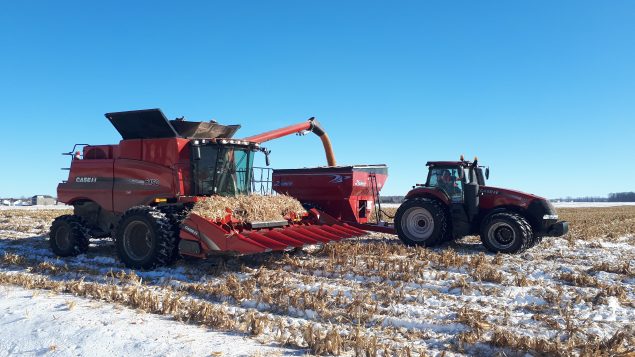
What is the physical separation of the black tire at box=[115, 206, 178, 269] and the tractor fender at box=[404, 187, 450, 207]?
568cm

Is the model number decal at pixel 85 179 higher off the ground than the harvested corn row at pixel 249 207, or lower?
A: higher

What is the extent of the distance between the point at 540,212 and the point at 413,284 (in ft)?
15.1

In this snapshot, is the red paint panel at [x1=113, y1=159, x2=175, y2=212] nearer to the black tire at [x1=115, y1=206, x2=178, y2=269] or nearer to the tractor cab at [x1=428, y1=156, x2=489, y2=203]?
the black tire at [x1=115, y1=206, x2=178, y2=269]

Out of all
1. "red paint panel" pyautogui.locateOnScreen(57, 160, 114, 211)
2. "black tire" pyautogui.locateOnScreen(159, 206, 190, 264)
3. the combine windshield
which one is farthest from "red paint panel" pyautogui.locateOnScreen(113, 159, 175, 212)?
the combine windshield

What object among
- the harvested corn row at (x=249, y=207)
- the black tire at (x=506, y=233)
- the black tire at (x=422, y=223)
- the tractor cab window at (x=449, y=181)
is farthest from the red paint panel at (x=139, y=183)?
the black tire at (x=506, y=233)

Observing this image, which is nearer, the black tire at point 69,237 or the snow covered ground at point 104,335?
the snow covered ground at point 104,335

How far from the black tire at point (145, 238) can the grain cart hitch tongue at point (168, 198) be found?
16mm

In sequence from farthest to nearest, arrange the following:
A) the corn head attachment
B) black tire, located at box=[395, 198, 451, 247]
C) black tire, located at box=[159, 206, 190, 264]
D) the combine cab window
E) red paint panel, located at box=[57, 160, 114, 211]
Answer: black tire, located at box=[395, 198, 451, 247] → red paint panel, located at box=[57, 160, 114, 211] → the combine cab window → black tire, located at box=[159, 206, 190, 264] → the corn head attachment

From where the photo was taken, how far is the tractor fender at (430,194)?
10938mm

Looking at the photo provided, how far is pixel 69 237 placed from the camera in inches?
377


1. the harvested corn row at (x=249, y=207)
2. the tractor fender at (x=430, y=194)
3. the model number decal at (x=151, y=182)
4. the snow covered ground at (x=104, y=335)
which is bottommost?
→ the snow covered ground at (x=104, y=335)

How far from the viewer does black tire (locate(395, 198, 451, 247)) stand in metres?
10.6

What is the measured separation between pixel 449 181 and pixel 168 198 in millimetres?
6108

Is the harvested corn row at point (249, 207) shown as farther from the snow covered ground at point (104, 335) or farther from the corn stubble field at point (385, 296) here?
the snow covered ground at point (104, 335)
